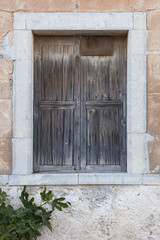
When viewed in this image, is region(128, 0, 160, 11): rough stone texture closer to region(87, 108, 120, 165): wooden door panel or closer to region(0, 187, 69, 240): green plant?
region(87, 108, 120, 165): wooden door panel

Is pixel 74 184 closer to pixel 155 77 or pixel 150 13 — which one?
pixel 155 77

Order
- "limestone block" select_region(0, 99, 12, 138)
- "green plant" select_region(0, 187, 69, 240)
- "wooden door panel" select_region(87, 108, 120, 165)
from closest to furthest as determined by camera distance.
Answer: "green plant" select_region(0, 187, 69, 240) < "limestone block" select_region(0, 99, 12, 138) < "wooden door panel" select_region(87, 108, 120, 165)

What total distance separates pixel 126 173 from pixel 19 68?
167 cm

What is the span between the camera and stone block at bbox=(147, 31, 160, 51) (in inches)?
131

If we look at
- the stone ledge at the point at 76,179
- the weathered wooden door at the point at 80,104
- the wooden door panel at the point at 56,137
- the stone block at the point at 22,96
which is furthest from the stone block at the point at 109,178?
Result: the stone block at the point at 22,96

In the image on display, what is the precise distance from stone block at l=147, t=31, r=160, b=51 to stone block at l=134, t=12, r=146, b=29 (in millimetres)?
126

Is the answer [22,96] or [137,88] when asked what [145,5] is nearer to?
[137,88]

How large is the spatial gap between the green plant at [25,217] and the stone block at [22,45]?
56.6 inches

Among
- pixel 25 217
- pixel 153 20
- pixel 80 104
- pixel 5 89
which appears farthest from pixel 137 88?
pixel 25 217

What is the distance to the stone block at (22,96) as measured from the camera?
10.9ft

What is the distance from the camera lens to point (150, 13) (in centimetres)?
335

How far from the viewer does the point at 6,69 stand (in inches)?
132

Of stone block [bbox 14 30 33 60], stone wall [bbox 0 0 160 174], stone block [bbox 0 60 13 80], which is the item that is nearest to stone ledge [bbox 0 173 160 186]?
stone wall [bbox 0 0 160 174]

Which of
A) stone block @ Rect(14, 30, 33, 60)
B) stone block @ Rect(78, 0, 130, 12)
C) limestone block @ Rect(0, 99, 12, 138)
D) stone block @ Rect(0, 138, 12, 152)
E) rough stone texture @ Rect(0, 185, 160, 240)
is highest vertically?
stone block @ Rect(78, 0, 130, 12)
